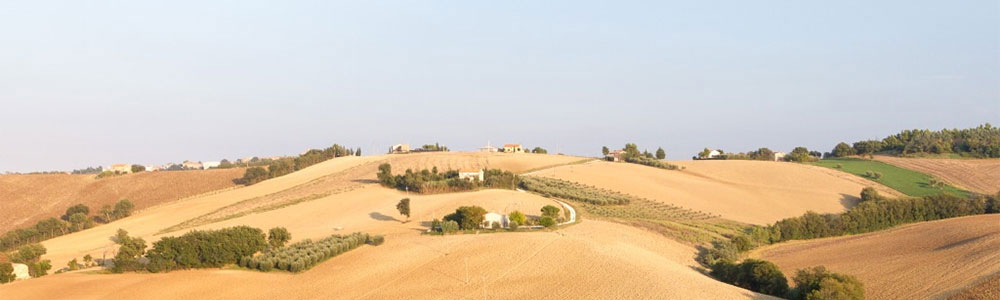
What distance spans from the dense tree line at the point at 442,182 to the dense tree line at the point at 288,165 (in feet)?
107

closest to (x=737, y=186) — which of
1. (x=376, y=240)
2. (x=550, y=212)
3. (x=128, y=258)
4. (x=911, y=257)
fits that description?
(x=550, y=212)

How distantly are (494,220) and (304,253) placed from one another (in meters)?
16.1

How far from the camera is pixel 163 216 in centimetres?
6681

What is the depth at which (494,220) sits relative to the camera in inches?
1913

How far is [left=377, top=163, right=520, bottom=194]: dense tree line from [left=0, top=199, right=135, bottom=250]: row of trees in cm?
2989

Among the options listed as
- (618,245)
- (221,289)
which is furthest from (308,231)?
(618,245)

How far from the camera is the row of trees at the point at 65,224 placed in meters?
58.4

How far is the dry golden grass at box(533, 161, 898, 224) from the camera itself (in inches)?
2655

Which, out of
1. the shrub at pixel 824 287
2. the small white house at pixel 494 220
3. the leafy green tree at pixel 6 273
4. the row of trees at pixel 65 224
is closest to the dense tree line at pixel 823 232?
the shrub at pixel 824 287

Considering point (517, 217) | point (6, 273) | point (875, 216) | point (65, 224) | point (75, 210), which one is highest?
point (517, 217)

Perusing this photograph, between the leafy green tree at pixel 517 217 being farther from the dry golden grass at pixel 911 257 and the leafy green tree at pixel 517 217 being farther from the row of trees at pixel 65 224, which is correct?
the row of trees at pixel 65 224

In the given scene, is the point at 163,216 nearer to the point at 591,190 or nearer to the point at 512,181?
the point at 512,181

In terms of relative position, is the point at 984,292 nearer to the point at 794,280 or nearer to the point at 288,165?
the point at 794,280

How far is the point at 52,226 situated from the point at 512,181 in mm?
Answer: 47498
